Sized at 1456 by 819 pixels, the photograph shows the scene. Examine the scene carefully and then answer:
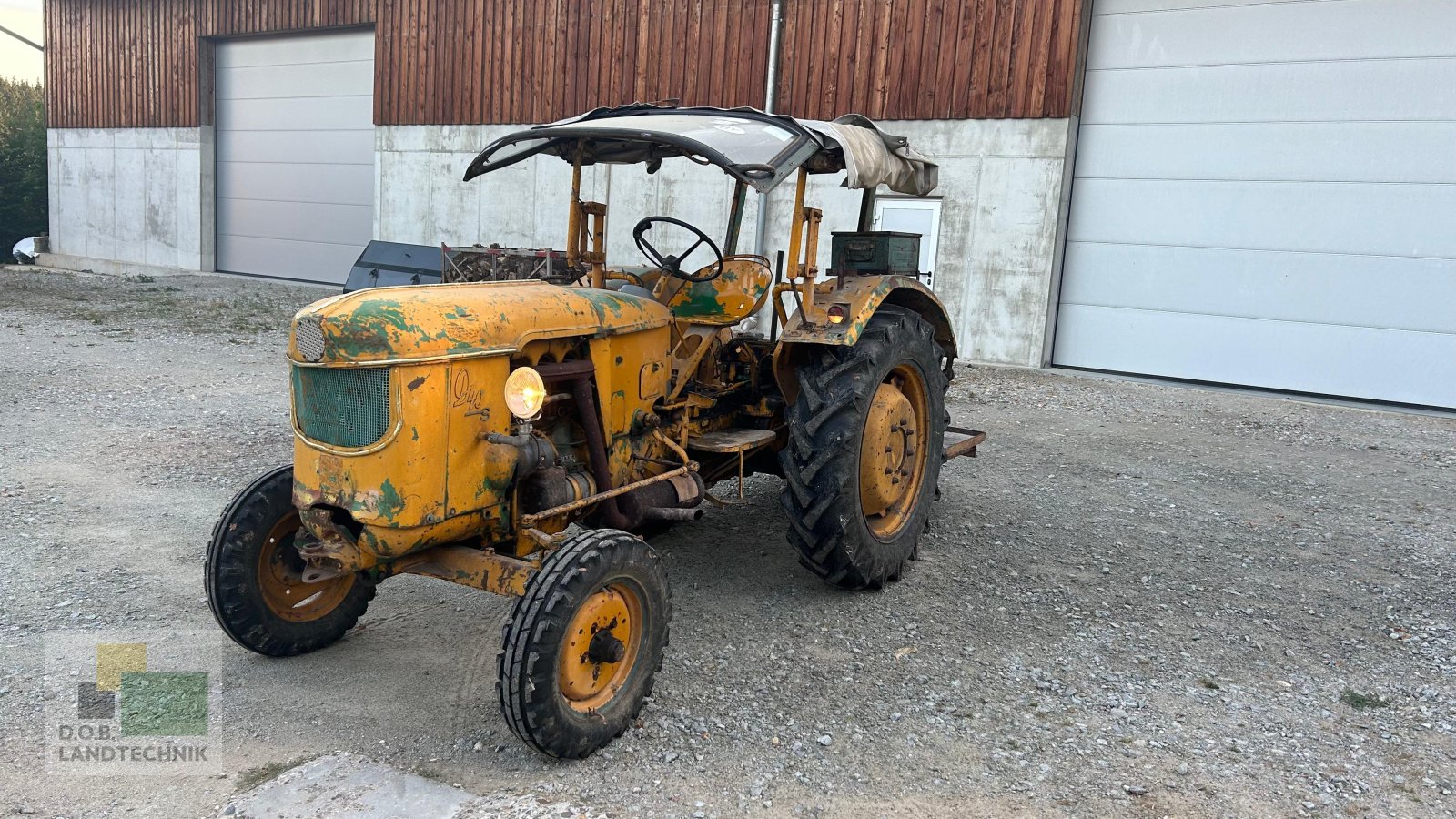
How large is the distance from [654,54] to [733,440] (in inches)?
392

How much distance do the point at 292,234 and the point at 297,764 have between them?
17268mm

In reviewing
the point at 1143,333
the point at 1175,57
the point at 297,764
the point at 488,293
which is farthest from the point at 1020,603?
the point at 1175,57

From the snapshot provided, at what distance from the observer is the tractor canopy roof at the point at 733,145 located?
3.82 metres

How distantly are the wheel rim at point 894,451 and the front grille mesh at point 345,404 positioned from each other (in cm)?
201

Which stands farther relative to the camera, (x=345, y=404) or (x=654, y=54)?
(x=654, y=54)

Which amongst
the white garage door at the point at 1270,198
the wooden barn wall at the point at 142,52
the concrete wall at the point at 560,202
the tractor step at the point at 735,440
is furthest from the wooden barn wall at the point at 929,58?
the wooden barn wall at the point at 142,52

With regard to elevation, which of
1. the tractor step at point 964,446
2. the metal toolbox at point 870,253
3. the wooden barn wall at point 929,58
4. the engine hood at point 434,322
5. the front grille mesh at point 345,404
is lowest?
the tractor step at point 964,446

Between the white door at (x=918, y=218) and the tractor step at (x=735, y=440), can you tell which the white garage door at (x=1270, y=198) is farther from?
the tractor step at (x=735, y=440)

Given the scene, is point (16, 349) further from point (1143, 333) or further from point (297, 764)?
point (1143, 333)

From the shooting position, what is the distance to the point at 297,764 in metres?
2.98

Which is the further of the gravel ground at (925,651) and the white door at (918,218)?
the white door at (918,218)

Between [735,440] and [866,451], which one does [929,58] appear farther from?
[735,440]

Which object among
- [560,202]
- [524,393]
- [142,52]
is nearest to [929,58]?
[560,202]

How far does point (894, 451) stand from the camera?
4.68 m
